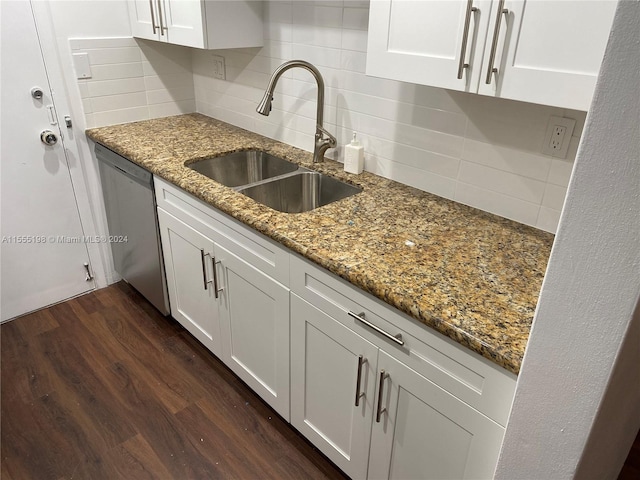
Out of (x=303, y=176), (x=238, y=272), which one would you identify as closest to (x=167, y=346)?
(x=238, y=272)

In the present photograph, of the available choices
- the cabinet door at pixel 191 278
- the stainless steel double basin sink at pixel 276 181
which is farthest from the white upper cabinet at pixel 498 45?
the cabinet door at pixel 191 278

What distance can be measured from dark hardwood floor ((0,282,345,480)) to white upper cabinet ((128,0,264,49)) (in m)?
1.39

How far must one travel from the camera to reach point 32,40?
7.04ft

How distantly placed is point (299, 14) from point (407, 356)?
4.89ft

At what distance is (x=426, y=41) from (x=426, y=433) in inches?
40.8

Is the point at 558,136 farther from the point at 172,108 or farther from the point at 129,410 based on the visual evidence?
the point at 172,108

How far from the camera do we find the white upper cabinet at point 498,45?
1034 mm

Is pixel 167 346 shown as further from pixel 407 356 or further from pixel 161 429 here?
pixel 407 356

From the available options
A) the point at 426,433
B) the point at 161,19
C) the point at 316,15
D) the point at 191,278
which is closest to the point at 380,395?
the point at 426,433

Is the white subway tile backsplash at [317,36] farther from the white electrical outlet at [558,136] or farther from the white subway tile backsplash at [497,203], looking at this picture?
the white electrical outlet at [558,136]

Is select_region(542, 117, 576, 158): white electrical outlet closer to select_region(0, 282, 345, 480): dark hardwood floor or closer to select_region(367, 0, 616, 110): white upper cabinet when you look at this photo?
select_region(367, 0, 616, 110): white upper cabinet

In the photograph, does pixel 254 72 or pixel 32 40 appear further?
pixel 254 72

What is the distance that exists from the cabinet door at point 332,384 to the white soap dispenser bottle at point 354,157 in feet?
2.20

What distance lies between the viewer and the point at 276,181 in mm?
1975
